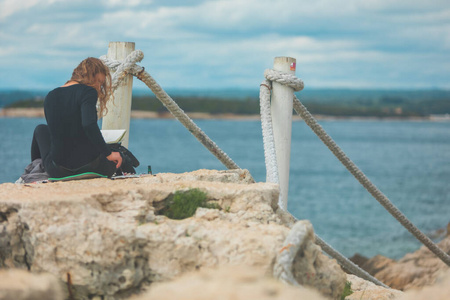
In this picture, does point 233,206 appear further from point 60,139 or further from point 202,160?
point 202,160

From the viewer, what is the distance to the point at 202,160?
47031 millimetres

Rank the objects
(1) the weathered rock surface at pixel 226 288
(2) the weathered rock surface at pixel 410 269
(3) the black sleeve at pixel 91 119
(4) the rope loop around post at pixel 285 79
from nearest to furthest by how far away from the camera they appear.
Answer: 1. (1) the weathered rock surface at pixel 226 288
2. (3) the black sleeve at pixel 91 119
3. (4) the rope loop around post at pixel 285 79
4. (2) the weathered rock surface at pixel 410 269

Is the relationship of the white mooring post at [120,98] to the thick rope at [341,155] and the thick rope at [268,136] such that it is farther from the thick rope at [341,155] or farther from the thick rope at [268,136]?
the thick rope at [341,155]

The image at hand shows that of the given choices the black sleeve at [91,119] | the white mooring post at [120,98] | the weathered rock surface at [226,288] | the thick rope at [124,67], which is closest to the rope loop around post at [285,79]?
the thick rope at [124,67]

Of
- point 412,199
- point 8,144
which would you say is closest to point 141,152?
point 8,144

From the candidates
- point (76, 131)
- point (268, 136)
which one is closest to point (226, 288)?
point (76, 131)

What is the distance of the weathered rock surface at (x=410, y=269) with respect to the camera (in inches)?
398

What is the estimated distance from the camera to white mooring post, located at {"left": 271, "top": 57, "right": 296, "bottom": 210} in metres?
5.57

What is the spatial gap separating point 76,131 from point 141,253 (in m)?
1.61

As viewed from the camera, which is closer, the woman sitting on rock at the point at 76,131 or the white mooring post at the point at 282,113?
the woman sitting on rock at the point at 76,131

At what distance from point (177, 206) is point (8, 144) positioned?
177ft

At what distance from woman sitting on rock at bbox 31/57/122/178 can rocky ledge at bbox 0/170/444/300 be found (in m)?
1.03

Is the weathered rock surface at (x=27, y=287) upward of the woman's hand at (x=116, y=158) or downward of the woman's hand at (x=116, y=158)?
downward

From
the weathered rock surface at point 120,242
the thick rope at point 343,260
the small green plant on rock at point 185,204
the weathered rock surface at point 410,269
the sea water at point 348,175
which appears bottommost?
the sea water at point 348,175
